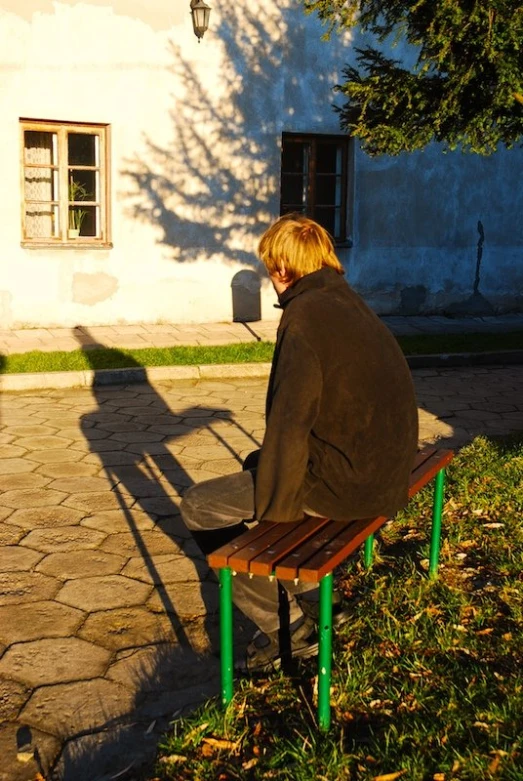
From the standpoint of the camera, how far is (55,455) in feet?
21.8

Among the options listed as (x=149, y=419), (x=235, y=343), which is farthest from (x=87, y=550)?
(x=235, y=343)

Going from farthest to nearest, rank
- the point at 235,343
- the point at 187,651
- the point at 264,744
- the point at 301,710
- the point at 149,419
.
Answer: the point at 235,343 < the point at 149,419 < the point at 187,651 < the point at 301,710 < the point at 264,744

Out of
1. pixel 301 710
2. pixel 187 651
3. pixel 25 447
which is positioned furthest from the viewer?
pixel 25 447

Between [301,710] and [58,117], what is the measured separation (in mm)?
10271

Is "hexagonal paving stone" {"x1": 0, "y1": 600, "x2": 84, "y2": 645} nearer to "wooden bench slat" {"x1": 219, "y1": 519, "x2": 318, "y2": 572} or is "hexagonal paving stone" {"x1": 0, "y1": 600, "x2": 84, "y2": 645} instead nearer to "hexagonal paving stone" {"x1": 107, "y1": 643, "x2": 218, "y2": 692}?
"hexagonal paving stone" {"x1": 107, "y1": 643, "x2": 218, "y2": 692}

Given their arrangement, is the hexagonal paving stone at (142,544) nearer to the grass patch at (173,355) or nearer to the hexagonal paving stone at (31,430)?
the hexagonal paving stone at (31,430)

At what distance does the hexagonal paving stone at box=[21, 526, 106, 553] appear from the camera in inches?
191

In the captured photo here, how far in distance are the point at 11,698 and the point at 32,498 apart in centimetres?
236

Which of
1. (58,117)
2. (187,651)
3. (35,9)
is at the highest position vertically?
(35,9)

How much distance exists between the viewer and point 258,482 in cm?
317

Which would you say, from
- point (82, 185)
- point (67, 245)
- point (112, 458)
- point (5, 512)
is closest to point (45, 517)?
point (5, 512)

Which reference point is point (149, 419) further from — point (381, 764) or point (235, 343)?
point (381, 764)

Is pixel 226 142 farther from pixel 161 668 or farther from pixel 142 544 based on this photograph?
pixel 161 668

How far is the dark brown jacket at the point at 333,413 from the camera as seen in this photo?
307 centimetres
